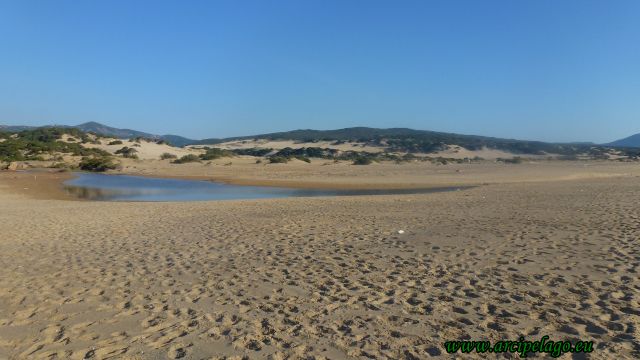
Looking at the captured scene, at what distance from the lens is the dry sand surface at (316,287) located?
4.96 meters

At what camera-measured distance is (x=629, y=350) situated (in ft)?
14.8

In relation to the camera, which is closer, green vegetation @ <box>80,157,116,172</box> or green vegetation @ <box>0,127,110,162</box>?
green vegetation @ <box>80,157,116,172</box>

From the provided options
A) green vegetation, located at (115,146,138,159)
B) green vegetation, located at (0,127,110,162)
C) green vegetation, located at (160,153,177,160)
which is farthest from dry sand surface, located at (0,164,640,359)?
green vegetation, located at (160,153,177,160)

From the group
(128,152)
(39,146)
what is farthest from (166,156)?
(39,146)

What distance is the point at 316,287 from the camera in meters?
6.88

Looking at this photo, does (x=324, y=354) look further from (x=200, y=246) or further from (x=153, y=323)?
(x=200, y=246)

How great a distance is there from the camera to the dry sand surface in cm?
496

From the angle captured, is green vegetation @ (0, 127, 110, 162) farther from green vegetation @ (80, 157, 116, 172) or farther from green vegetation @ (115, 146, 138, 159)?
green vegetation @ (80, 157, 116, 172)

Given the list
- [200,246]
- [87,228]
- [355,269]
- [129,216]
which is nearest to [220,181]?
[129,216]

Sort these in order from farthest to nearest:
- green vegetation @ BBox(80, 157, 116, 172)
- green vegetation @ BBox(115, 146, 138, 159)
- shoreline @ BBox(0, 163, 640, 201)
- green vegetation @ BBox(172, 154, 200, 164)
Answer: green vegetation @ BBox(115, 146, 138, 159)
green vegetation @ BBox(172, 154, 200, 164)
green vegetation @ BBox(80, 157, 116, 172)
shoreline @ BBox(0, 163, 640, 201)

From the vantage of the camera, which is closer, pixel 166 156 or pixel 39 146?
pixel 39 146

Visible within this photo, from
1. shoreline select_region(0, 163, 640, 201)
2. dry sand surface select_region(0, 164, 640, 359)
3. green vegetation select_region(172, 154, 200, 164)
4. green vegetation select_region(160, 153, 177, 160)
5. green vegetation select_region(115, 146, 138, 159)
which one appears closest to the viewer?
dry sand surface select_region(0, 164, 640, 359)

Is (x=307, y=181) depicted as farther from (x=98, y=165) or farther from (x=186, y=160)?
(x=186, y=160)

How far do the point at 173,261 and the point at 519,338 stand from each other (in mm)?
6307
